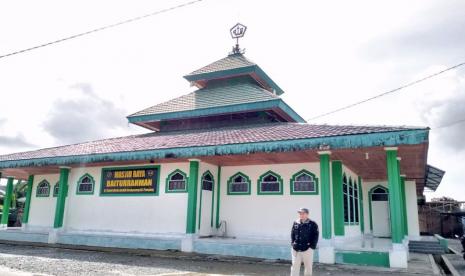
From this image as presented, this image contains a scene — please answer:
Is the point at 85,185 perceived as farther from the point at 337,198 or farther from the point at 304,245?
the point at 304,245

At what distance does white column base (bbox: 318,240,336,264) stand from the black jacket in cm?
365

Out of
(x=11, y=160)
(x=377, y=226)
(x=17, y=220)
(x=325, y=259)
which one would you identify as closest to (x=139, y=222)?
(x=11, y=160)

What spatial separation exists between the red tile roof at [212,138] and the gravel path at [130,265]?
3550mm

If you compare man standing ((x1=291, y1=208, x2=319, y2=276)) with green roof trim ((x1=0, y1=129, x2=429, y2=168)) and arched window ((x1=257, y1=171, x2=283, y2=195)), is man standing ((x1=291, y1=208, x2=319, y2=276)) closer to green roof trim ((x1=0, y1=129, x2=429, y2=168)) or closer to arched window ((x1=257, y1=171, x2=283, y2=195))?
green roof trim ((x1=0, y1=129, x2=429, y2=168))

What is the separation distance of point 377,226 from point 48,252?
15076 millimetres

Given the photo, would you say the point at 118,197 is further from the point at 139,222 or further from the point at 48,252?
the point at 48,252

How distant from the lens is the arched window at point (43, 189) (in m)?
17.5

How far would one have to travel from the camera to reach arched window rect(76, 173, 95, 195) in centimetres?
1529

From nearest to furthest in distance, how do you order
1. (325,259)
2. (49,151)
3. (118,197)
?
1. (325,259)
2. (118,197)
3. (49,151)

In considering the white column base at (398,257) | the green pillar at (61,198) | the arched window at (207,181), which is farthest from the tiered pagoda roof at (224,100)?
the white column base at (398,257)

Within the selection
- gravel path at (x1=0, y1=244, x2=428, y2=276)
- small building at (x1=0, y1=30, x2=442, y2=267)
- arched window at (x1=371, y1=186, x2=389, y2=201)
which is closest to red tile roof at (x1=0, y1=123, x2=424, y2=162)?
small building at (x1=0, y1=30, x2=442, y2=267)

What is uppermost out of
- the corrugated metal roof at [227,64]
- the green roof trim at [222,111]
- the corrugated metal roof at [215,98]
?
the corrugated metal roof at [227,64]

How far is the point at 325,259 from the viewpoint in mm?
10000

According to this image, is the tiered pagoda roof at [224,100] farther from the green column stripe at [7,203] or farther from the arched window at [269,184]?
the green column stripe at [7,203]
